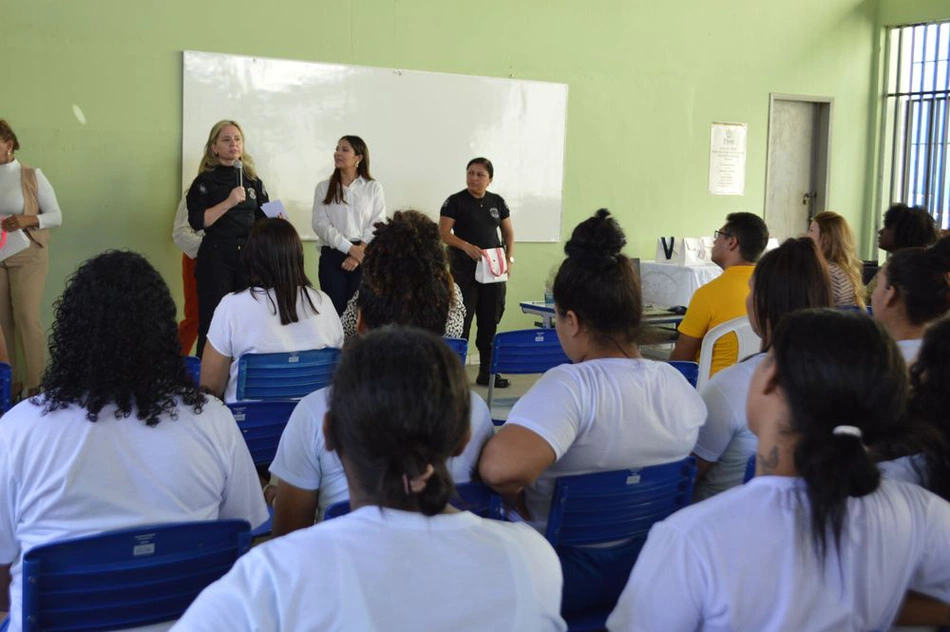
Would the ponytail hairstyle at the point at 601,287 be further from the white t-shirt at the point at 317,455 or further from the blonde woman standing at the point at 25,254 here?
the blonde woman standing at the point at 25,254

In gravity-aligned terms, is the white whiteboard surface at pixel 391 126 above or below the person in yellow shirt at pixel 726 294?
above

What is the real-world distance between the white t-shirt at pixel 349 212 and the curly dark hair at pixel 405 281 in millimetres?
3349

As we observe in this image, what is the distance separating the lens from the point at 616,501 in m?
2.06

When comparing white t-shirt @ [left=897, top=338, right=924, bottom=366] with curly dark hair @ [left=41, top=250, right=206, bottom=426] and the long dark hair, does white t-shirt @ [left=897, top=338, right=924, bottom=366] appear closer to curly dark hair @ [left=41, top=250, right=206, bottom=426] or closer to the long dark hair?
the long dark hair

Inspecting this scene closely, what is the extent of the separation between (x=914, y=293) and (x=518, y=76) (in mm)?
5168

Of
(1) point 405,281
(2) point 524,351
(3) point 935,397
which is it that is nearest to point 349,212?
(2) point 524,351

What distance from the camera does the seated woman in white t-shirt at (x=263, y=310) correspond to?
10.5 feet

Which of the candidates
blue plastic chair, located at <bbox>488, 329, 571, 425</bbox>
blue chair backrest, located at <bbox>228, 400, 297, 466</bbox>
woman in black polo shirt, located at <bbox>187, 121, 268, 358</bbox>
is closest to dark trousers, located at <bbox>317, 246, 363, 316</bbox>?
woman in black polo shirt, located at <bbox>187, 121, 268, 358</bbox>

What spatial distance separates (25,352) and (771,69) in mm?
6542

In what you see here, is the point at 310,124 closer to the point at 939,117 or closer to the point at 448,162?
the point at 448,162

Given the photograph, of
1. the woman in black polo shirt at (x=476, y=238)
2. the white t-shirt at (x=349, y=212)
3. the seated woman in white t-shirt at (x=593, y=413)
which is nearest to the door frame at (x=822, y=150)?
the woman in black polo shirt at (x=476, y=238)

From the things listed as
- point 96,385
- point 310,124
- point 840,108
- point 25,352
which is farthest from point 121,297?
point 840,108

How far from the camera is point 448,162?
281 inches

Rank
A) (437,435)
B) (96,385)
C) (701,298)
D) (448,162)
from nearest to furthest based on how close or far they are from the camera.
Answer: (437,435)
(96,385)
(701,298)
(448,162)
